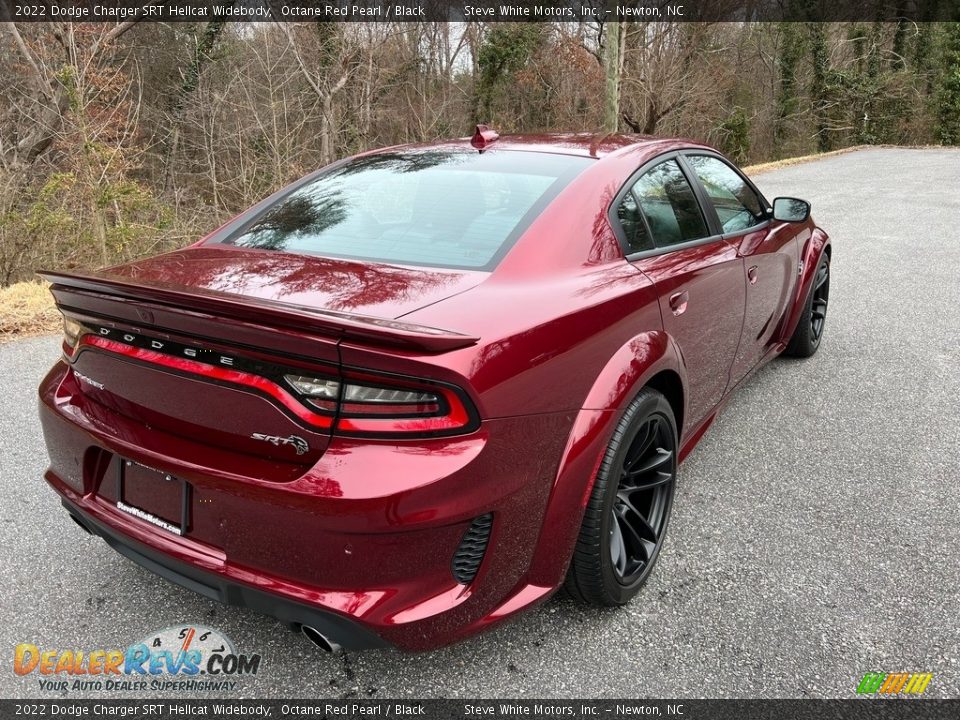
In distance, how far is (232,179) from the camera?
59.3 feet

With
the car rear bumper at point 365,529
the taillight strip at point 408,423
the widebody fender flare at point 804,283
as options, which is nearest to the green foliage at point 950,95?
the widebody fender flare at point 804,283

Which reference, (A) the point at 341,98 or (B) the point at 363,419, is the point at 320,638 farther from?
(A) the point at 341,98

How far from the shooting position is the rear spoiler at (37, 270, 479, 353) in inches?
60.8

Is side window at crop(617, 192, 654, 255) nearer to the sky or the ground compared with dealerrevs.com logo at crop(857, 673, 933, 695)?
nearer to the sky

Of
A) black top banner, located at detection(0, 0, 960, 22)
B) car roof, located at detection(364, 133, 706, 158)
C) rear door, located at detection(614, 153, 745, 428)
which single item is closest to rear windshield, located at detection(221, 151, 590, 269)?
car roof, located at detection(364, 133, 706, 158)

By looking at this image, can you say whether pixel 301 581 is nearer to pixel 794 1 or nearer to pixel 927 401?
pixel 927 401

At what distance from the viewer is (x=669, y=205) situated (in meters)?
2.85

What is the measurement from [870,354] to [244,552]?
14.6 feet

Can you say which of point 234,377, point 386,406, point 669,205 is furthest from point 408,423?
point 669,205

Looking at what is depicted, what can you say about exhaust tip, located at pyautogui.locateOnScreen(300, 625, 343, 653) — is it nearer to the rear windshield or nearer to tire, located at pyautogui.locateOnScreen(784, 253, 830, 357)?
the rear windshield

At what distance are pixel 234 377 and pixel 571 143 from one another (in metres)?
1.81

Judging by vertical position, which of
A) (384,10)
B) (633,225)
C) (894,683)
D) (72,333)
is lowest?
(894,683)

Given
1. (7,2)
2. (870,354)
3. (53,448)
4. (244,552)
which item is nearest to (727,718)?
(244,552)

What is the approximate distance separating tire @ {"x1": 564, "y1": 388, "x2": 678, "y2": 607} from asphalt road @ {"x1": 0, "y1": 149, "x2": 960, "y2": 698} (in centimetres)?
14
